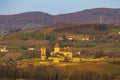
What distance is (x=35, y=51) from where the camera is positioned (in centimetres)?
8400

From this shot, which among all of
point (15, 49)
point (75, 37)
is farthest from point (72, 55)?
point (75, 37)

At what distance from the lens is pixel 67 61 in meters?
70.2

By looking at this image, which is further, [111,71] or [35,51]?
[35,51]

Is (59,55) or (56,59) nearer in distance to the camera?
(56,59)

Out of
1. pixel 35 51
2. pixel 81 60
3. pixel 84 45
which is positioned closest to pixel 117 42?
pixel 84 45

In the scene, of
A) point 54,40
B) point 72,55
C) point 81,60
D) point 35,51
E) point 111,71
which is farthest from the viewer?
point 54,40

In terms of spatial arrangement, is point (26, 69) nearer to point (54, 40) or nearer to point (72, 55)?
point (72, 55)

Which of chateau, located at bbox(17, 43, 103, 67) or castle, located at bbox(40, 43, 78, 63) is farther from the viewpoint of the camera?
castle, located at bbox(40, 43, 78, 63)

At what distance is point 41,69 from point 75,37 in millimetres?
44452

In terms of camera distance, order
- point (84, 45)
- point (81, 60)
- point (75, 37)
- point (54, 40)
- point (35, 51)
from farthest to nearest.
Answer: point (75, 37) → point (54, 40) → point (84, 45) → point (35, 51) → point (81, 60)

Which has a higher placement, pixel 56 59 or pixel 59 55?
pixel 59 55

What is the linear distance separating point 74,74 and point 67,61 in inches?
488

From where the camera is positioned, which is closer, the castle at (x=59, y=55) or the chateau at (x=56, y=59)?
the chateau at (x=56, y=59)

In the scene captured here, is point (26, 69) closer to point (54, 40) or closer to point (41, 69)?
Answer: point (41, 69)
